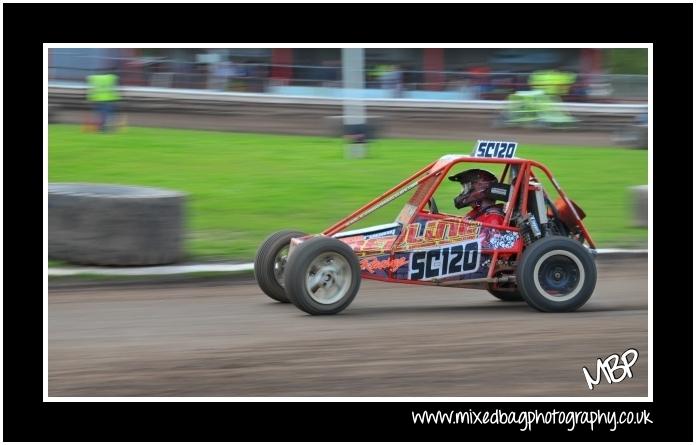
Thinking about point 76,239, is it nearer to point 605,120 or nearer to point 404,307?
point 404,307

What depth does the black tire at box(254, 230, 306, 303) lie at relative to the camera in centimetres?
938

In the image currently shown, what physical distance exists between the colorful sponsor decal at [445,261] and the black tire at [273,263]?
115cm

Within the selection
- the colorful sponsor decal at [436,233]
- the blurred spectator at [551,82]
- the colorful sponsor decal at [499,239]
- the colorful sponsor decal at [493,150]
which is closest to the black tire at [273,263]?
the colorful sponsor decal at [436,233]

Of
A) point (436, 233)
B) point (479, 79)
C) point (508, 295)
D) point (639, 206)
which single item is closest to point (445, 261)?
point (436, 233)

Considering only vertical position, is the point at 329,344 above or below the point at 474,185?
below

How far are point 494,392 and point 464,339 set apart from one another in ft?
4.27

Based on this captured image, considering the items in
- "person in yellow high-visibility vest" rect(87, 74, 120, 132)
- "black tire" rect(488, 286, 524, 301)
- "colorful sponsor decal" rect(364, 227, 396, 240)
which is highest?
"person in yellow high-visibility vest" rect(87, 74, 120, 132)

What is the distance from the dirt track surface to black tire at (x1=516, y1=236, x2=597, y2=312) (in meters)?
0.17

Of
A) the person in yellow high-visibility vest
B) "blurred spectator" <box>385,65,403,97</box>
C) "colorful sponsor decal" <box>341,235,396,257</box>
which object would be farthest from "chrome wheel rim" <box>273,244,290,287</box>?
"blurred spectator" <box>385,65,403,97</box>

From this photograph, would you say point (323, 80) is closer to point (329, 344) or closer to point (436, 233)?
point (436, 233)

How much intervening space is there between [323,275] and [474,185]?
180 cm

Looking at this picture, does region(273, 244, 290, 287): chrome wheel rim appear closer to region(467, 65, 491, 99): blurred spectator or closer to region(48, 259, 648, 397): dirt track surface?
region(48, 259, 648, 397): dirt track surface

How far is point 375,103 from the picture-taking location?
26.2m

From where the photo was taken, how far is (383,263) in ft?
29.9
